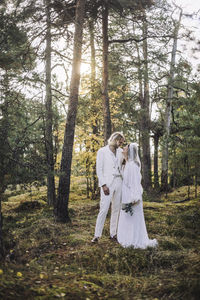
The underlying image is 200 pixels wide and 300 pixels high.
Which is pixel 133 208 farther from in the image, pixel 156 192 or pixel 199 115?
pixel 156 192

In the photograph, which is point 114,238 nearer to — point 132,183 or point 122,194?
point 122,194

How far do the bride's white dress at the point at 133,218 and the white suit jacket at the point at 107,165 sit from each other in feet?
0.86

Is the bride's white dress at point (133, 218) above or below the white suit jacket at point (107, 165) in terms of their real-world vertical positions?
below

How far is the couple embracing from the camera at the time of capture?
191 inches

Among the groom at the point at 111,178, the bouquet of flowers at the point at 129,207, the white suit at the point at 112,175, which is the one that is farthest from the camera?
the white suit at the point at 112,175

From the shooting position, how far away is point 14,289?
2225mm

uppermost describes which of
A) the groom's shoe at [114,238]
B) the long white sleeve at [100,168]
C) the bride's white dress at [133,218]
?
the long white sleeve at [100,168]

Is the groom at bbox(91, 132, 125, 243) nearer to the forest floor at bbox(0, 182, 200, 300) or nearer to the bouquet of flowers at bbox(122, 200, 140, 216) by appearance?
the bouquet of flowers at bbox(122, 200, 140, 216)

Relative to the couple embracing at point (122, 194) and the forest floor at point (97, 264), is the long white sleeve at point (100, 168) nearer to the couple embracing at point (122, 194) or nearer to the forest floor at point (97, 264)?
the couple embracing at point (122, 194)

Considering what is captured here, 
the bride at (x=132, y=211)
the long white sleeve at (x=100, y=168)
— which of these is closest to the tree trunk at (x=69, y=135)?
the long white sleeve at (x=100, y=168)

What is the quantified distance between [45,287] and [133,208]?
9.39 feet

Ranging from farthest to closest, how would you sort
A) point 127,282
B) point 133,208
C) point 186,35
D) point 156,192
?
point 156,192, point 186,35, point 133,208, point 127,282

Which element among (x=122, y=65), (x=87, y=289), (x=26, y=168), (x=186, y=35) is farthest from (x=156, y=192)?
(x=87, y=289)

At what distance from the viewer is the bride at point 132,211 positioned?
4.78 m
